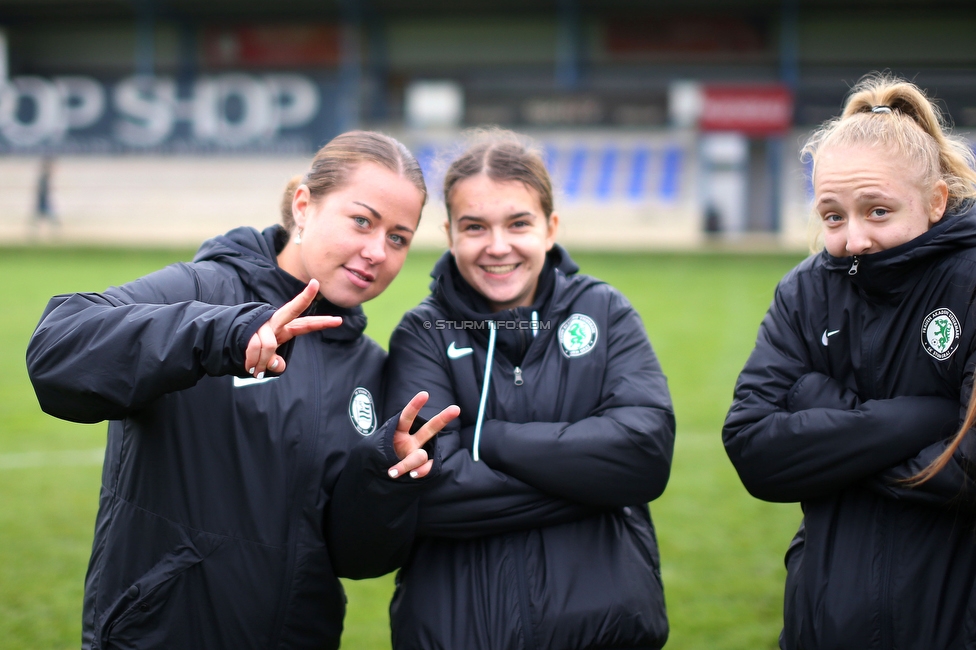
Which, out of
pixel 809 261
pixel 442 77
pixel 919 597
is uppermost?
pixel 442 77

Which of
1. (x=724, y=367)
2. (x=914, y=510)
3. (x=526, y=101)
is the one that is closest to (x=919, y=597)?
(x=914, y=510)

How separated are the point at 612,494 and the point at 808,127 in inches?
1012

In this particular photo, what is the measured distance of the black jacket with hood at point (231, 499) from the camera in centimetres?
204

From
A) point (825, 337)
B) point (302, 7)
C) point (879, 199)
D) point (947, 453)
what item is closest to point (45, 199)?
point (302, 7)

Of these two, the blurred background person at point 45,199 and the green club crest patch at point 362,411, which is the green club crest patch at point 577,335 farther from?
the blurred background person at point 45,199

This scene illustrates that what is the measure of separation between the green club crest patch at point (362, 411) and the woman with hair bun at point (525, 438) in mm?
57

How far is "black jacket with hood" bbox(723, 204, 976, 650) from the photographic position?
1.95m

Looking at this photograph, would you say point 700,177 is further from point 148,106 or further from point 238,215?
point 148,106

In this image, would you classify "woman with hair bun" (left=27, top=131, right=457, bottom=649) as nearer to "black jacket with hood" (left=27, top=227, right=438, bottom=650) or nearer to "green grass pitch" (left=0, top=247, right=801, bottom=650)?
"black jacket with hood" (left=27, top=227, right=438, bottom=650)

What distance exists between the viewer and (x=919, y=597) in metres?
1.94

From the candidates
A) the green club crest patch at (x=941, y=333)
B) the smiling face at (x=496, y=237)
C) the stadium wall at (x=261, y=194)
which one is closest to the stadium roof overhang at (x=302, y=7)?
the stadium wall at (x=261, y=194)

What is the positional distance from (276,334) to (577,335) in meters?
0.89

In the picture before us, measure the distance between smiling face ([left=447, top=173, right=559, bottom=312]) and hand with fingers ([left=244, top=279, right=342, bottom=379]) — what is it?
0.64m

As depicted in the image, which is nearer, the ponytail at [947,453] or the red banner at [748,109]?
the ponytail at [947,453]
